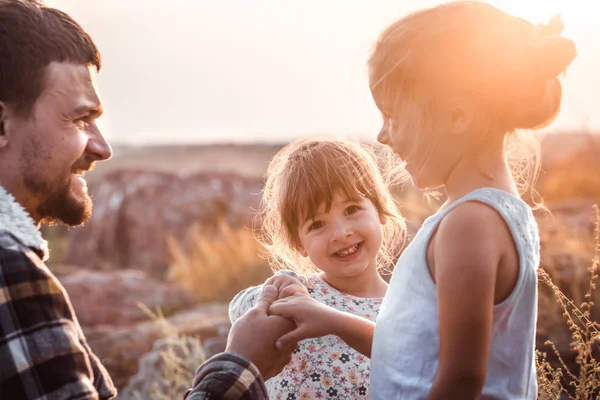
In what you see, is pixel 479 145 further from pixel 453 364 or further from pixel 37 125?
pixel 37 125

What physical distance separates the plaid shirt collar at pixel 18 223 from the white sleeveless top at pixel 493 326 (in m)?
1.01

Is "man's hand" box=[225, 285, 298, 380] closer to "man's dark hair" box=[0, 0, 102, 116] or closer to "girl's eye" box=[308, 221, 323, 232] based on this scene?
"girl's eye" box=[308, 221, 323, 232]

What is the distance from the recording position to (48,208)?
87.6 inches

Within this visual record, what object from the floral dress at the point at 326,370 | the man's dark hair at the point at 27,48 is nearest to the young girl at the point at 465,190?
the floral dress at the point at 326,370

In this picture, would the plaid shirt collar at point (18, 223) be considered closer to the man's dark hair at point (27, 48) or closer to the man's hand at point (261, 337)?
the man's dark hair at point (27, 48)

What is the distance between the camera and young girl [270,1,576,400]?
5.83 ft

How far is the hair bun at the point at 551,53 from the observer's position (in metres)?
1.83

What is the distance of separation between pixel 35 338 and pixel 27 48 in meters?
0.88

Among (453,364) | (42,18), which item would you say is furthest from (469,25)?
(42,18)

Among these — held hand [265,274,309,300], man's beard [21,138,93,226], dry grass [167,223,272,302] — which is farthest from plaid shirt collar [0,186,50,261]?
dry grass [167,223,272,302]

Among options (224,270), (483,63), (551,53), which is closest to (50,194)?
(483,63)

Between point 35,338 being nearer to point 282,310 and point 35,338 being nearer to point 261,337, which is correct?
point 261,337

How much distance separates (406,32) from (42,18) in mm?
1100

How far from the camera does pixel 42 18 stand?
2229mm
